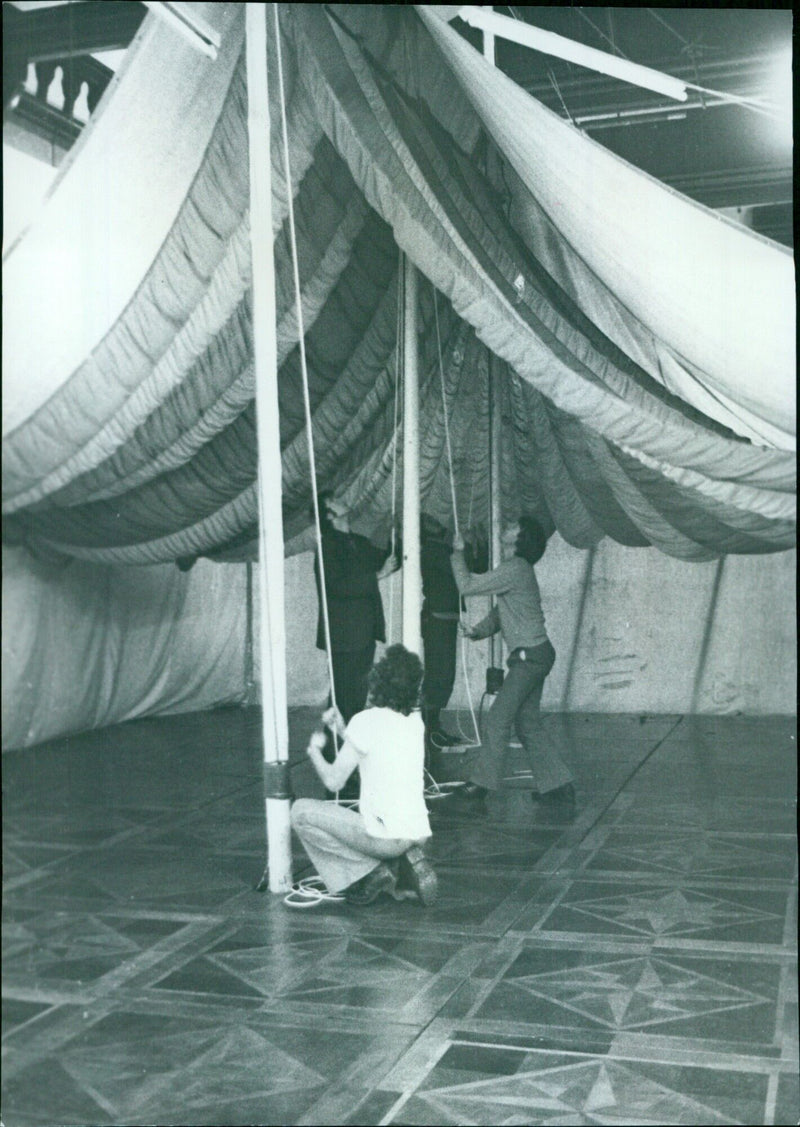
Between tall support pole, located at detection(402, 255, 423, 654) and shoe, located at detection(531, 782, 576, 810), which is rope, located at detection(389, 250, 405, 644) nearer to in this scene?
tall support pole, located at detection(402, 255, 423, 654)

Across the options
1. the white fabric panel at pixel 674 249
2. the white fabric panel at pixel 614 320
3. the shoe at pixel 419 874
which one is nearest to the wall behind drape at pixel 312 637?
the shoe at pixel 419 874

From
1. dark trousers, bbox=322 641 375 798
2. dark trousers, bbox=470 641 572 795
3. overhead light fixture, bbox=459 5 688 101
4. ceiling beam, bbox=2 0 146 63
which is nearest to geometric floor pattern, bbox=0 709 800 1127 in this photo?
dark trousers, bbox=322 641 375 798

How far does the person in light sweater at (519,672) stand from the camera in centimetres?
390

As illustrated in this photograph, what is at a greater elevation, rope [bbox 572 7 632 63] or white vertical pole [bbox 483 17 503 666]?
rope [bbox 572 7 632 63]

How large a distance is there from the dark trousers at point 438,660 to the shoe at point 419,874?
61 centimetres

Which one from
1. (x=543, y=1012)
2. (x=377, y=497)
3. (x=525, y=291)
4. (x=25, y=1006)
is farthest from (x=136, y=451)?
(x=543, y=1012)

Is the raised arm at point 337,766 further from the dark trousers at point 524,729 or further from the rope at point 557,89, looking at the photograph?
the rope at point 557,89

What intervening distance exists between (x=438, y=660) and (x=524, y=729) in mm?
592

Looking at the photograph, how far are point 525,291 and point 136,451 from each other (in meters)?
1.18

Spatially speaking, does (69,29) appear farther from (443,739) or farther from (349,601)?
(443,739)

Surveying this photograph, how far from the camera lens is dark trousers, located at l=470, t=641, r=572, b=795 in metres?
4.13

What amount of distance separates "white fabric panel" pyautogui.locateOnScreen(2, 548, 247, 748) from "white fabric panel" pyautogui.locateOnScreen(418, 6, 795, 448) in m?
1.42

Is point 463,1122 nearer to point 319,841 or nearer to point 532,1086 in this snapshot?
point 532,1086

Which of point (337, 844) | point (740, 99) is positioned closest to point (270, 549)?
point (337, 844)
